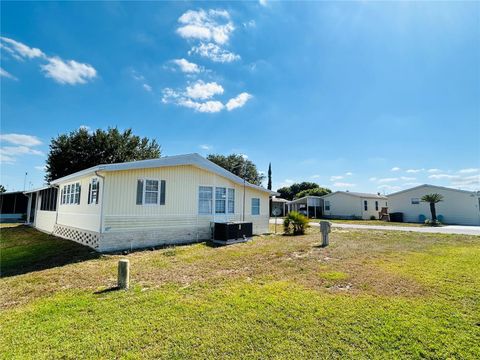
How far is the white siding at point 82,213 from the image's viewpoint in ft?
31.6

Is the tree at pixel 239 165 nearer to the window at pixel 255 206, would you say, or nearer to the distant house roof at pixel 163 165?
the window at pixel 255 206

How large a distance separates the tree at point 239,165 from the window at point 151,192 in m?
33.9

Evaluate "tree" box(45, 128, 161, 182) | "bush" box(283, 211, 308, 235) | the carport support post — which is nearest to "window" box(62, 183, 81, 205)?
the carport support post

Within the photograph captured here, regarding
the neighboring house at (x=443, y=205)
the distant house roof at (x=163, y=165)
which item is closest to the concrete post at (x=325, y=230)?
the distant house roof at (x=163, y=165)

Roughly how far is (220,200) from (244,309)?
31.1 ft

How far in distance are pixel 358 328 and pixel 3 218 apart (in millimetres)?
34639

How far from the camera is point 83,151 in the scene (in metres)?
27.2

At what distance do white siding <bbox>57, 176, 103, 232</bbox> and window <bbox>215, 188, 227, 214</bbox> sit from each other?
575cm

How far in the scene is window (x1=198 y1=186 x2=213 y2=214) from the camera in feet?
41.3

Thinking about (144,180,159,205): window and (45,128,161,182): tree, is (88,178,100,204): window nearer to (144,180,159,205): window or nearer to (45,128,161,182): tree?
(144,180,159,205): window

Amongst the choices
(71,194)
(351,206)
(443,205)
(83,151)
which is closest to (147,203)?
(71,194)

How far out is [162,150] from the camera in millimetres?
36094

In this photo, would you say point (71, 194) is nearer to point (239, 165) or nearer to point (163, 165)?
point (163, 165)

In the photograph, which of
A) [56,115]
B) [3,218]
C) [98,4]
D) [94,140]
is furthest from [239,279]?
[3,218]
